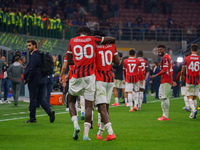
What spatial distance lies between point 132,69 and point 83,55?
25.3 ft

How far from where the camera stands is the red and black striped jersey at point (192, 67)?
12.6m

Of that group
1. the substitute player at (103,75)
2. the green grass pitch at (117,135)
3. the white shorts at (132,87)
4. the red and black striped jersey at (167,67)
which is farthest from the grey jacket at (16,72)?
the substitute player at (103,75)

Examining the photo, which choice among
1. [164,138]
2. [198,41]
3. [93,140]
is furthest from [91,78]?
[198,41]

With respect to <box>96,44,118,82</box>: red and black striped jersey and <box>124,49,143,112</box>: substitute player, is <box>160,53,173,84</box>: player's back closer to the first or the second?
<box>124,49,143,112</box>: substitute player

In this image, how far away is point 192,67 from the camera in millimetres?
12609

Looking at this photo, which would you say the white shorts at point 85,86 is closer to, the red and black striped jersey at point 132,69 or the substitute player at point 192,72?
the substitute player at point 192,72

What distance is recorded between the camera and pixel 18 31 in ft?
80.3

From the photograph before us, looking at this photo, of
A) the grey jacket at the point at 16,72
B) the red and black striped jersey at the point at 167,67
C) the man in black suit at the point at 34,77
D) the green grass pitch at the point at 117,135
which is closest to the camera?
the green grass pitch at the point at 117,135

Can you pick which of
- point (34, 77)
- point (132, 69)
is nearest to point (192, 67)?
point (132, 69)

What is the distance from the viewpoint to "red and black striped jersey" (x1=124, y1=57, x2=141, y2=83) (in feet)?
51.3

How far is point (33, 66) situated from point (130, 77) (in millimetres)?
5153

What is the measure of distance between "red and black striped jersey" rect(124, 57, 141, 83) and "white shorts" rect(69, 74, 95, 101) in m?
7.54

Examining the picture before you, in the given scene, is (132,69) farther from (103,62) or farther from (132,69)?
(103,62)

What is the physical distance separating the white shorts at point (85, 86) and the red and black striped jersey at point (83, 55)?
A: 0.07m
